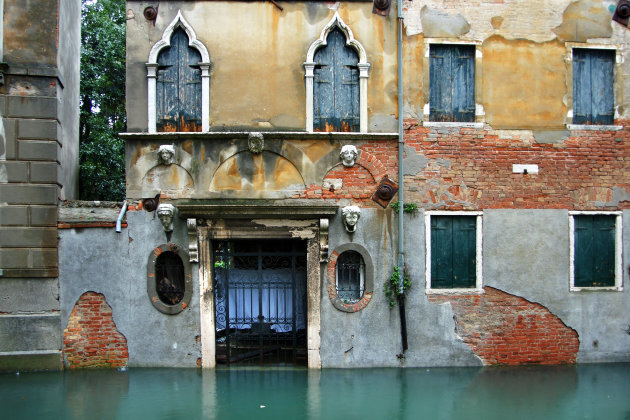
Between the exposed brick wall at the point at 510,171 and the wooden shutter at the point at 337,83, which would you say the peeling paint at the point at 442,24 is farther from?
the exposed brick wall at the point at 510,171

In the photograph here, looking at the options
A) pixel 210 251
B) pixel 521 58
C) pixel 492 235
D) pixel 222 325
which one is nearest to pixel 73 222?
pixel 210 251

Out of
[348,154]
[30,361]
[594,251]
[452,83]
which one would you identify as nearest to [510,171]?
[452,83]

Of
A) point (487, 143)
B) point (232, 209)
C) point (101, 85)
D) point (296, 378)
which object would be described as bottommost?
point (296, 378)

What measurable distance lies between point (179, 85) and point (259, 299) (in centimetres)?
388

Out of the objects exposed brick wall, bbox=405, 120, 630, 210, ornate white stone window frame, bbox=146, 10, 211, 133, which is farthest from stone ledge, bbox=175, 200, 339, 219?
exposed brick wall, bbox=405, 120, 630, 210

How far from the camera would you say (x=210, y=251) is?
8.87 metres

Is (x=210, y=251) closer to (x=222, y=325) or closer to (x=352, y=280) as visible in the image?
(x=222, y=325)

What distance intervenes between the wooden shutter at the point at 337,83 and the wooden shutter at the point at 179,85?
2033 millimetres

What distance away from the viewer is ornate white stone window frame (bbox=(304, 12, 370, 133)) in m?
8.91

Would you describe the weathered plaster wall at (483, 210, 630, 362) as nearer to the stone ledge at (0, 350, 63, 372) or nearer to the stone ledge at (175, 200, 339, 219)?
the stone ledge at (175, 200, 339, 219)

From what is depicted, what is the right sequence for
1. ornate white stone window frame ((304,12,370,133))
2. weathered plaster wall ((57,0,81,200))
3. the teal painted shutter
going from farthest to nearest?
1. the teal painted shutter
2. weathered plaster wall ((57,0,81,200))
3. ornate white stone window frame ((304,12,370,133))

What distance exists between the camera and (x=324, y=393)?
25.3 feet

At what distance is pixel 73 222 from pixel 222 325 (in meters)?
3.01

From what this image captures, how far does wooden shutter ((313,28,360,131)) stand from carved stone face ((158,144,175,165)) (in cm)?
252
